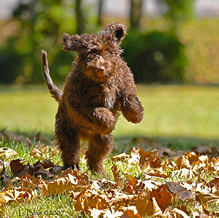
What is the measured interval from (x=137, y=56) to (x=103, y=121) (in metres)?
14.0

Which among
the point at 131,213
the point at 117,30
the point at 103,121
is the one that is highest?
the point at 117,30

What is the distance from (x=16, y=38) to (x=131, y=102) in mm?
17440

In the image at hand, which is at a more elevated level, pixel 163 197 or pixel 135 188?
pixel 163 197

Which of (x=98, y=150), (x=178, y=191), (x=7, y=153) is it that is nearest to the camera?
(x=178, y=191)

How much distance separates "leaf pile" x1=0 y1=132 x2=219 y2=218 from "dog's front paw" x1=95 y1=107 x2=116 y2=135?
0.44m

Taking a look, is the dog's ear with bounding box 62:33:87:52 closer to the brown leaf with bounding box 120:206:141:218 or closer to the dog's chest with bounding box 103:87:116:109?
the dog's chest with bounding box 103:87:116:109

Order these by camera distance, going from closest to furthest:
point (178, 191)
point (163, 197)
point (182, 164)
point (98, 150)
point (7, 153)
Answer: point (163, 197), point (178, 191), point (98, 150), point (182, 164), point (7, 153)

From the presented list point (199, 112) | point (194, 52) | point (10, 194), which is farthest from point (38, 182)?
point (194, 52)

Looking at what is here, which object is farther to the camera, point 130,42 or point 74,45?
point 130,42

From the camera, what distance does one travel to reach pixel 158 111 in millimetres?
12109

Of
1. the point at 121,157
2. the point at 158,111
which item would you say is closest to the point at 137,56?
the point at 158,111

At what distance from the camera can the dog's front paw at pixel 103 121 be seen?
368cm

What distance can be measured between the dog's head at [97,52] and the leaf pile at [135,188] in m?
0.96

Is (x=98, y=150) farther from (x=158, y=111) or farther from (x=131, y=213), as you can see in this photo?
(x=158, y=111)
